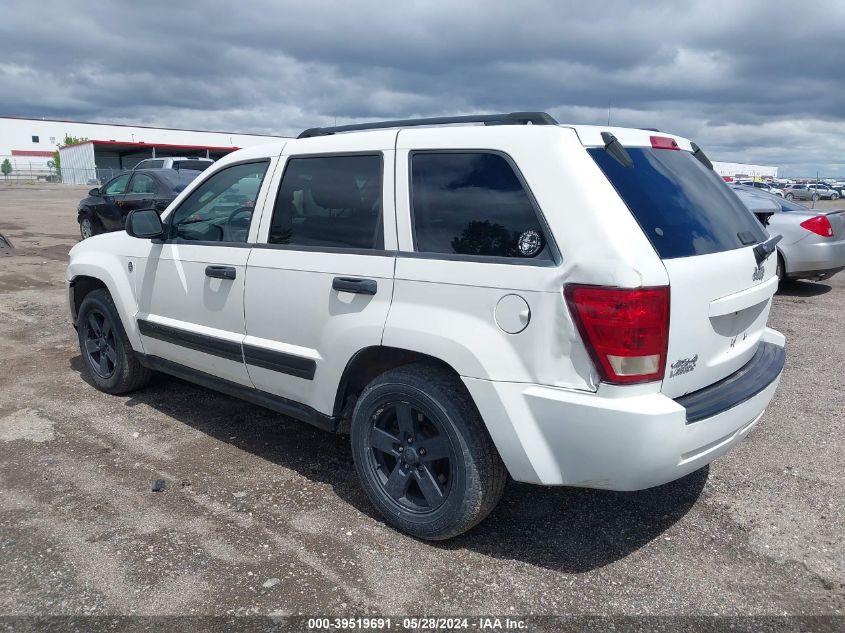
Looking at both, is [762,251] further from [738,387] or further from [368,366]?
[368,366]

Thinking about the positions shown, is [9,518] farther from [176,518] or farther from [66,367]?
[66,367]

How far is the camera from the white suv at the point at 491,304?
2.64 metres

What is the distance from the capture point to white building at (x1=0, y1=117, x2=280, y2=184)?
199 ft

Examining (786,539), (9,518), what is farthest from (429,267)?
(9,518)

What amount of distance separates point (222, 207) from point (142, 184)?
9346 mm

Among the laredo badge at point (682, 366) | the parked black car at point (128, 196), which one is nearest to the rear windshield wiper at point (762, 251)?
the laredo badge at point (682, 366)

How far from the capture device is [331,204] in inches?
140

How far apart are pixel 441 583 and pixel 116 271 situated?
3.23 meters

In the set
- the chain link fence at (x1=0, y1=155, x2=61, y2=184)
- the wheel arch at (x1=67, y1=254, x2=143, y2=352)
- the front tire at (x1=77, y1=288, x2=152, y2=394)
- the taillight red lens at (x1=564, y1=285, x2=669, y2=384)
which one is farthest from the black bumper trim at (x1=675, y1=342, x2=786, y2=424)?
the chain link fence at (x1=0, y1=155, x2=61, y2=184)

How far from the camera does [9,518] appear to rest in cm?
343

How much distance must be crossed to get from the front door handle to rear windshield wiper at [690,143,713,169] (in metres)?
2.58

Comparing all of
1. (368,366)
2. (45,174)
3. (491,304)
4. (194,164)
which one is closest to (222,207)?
(368,366)

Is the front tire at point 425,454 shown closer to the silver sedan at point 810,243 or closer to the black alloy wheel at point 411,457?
the black alloy wheel at point 411,457

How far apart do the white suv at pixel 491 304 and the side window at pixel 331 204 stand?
1 cm
